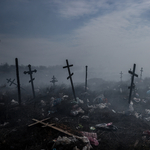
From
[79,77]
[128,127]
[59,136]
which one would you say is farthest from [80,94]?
[79,77]

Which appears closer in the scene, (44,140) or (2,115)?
(44,140)

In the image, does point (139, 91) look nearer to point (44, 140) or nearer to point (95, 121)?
point (95, 121)

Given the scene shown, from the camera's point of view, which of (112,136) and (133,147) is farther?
(112,136)

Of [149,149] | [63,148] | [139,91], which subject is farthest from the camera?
[139,91]

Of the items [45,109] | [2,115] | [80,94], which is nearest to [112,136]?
[45,109]

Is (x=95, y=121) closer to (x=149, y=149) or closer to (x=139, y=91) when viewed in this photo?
(x=149, y=149)

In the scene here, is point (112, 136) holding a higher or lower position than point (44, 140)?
lower

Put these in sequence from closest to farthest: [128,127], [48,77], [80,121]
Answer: [128,127], [80,121], [48,77]

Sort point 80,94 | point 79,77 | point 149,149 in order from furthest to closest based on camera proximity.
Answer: point 79,77
point 80,94
point 149,149

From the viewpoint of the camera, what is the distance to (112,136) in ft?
22.7

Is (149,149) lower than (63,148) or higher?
lower

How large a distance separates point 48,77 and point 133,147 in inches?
1261

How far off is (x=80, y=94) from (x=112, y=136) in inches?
364

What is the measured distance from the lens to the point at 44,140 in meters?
5.57
